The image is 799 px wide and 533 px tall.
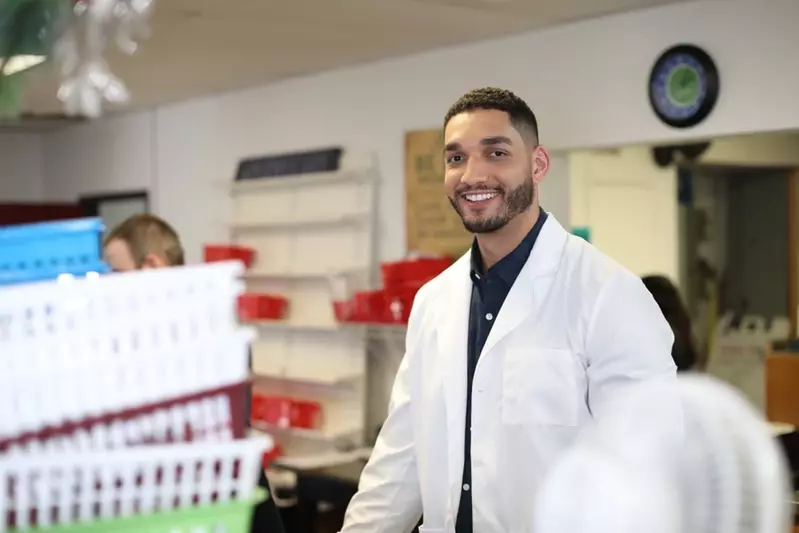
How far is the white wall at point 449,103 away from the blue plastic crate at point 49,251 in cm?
267

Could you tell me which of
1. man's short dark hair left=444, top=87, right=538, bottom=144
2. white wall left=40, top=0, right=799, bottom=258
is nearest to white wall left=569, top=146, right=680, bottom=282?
white wall left=40, top=0, right=799, bottom=258

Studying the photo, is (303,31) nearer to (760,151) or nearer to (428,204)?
(428,204)

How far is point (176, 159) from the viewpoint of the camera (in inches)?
219

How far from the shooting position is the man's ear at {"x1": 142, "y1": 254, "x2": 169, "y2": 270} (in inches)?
90.0

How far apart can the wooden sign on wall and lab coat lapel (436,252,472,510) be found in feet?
6.45

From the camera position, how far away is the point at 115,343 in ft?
2.31

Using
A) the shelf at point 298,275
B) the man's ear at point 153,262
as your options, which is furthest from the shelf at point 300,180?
the man's ear at point 153,262

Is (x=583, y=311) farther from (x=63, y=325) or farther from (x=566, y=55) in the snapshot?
(x=566, y=55)

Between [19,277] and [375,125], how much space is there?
12.1 ft

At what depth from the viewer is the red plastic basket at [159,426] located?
0.68 m

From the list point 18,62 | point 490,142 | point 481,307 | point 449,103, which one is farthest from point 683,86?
point 18,62

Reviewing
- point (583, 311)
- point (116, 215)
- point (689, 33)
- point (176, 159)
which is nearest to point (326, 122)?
point (176, 159)

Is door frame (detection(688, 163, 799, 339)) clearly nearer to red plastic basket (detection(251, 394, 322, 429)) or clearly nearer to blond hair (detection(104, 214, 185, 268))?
red plastic basket (detection(251, 394, 322, 429))

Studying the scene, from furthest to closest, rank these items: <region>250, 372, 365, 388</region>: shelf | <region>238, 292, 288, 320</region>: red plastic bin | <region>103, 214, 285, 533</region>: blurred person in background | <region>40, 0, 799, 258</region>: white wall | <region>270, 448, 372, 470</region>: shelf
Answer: <region>238, 292, 288, 320</region>: red plastic bin
<region>250, 372, 365, 388</region>: shelf
<region>270, 448, 372, 470</region>: shelf
<region>40, 0, 799, 258</region>: white wall
<region>103, 214, 285, 533</region>: blurred person in background
